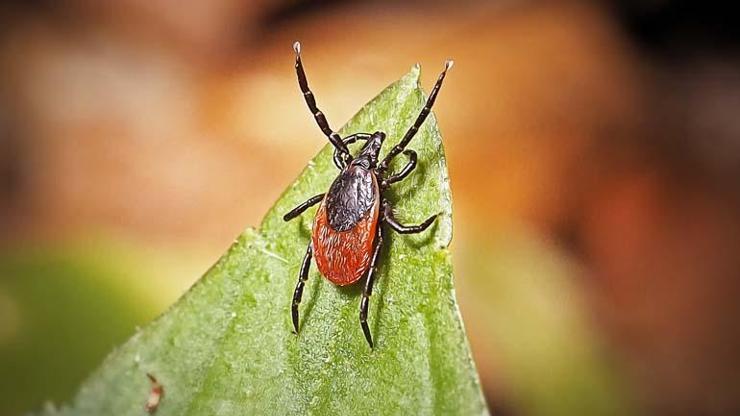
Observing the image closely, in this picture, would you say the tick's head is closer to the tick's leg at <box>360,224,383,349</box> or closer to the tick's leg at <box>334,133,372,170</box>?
the tick's leg at <box>334,133,372,170</box>

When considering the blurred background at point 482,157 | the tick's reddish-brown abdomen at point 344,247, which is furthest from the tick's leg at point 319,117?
the blurred background at point 482,157

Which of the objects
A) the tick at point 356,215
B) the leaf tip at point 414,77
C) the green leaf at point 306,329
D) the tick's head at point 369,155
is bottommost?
the green leaf at point 306,329

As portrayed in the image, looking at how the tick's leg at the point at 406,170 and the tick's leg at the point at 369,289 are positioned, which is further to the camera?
the tick's leg at the point at 406,170

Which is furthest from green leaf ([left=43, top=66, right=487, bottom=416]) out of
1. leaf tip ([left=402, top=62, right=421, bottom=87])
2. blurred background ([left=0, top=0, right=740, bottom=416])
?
blurred background ([left=0, top=0, right=740, bottom=416])

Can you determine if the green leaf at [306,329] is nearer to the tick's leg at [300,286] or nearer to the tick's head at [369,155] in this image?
the tick's leg at [300,286]

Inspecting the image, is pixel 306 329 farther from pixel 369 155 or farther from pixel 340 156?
pixel 369 155

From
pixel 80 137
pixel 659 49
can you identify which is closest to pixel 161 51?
pixel 80 137

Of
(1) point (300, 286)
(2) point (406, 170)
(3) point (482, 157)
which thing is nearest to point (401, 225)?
(2) point (406, 170)

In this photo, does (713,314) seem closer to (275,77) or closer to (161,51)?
(275,77)
